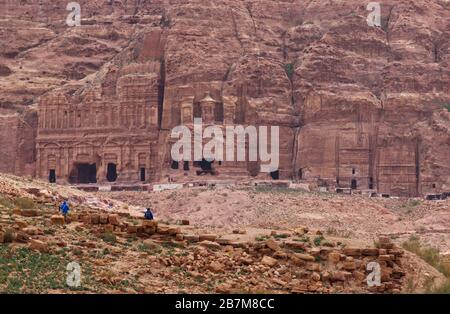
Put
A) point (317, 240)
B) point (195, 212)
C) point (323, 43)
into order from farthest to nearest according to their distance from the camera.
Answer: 1. point (323, 43)
2. point (195, 212)
3. point (317, 240)

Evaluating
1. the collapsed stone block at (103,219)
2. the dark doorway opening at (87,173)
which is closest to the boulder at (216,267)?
the collapsed stone block at (103,219)

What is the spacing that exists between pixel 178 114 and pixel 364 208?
68.2 feet

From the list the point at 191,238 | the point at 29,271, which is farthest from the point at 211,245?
the point at 29,271

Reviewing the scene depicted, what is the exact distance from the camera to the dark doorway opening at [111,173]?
297ft

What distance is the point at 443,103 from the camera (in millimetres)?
86438

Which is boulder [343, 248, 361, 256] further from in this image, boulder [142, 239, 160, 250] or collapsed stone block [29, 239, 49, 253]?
collapsed stone block [29, 239, 49, 253]

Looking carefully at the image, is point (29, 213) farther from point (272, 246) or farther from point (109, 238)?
point (272, 246)

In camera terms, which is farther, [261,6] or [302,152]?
[261,6]

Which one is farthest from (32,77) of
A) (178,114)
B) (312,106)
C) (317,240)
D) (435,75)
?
(317,240)

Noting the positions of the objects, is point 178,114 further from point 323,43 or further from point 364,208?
point 364,208

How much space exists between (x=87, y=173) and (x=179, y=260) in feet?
204

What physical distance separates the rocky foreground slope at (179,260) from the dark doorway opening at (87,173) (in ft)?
185

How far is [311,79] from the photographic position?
291 ft

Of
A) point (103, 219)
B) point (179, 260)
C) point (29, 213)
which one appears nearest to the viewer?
point (179, 260)
